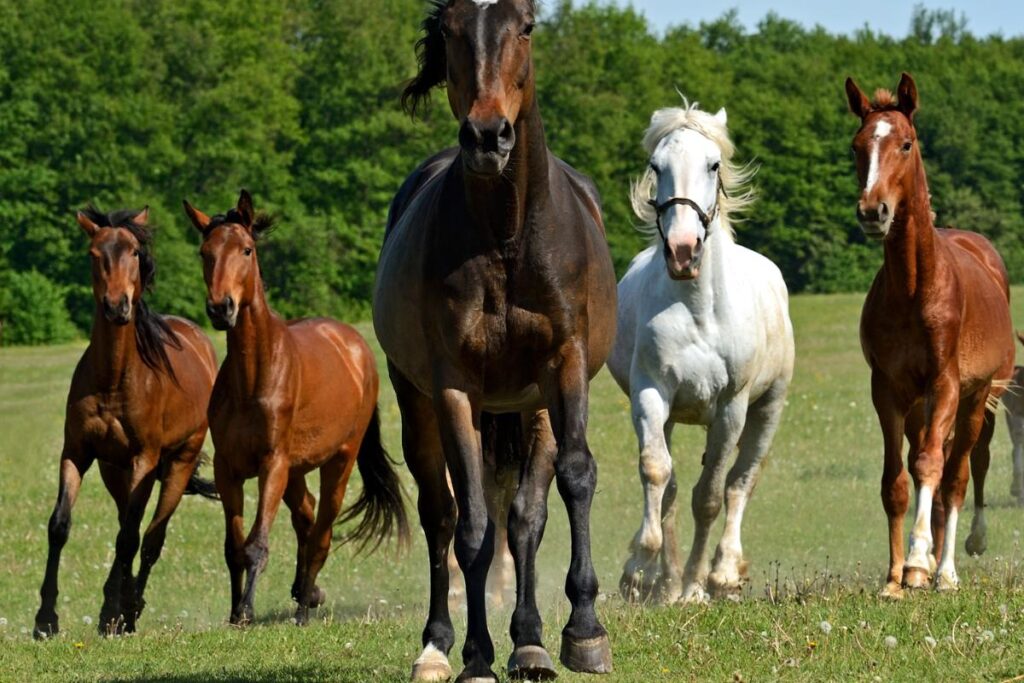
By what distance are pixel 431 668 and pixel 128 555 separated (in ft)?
15.7

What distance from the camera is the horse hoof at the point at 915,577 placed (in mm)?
8023

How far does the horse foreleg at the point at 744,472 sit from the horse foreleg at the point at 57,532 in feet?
13.0

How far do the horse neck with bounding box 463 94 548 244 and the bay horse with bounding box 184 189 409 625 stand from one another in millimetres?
4367

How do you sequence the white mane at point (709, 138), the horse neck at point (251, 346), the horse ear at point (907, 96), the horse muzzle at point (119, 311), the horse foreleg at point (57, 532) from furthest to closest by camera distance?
the horse neck at point (251, 346), the horse muzzle at point (119, 311), the horse foreleg at point (57, 532), the white mane at point (709, 138), the horse ear at point (907, 96)

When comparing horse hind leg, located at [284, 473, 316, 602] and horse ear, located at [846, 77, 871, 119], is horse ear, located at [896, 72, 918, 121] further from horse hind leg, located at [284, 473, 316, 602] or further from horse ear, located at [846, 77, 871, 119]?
horse hind leg, located at [284, 473, 316, 602]

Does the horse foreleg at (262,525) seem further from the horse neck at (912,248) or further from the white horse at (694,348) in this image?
the horse neck at (912,248)

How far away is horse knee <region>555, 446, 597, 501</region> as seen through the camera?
576 centimetres

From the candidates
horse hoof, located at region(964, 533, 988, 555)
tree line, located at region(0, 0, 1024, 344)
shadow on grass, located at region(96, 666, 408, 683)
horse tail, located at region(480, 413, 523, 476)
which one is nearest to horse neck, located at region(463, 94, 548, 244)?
shadow on grass, located at region(96, 666, 408, 683)

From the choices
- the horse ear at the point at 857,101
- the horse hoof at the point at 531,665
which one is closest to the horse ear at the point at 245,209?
the horse ear at the point at 857,101

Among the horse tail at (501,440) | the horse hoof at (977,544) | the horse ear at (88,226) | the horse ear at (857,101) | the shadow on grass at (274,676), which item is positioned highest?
the horse ear at (857,101)

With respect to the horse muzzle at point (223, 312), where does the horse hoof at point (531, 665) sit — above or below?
below

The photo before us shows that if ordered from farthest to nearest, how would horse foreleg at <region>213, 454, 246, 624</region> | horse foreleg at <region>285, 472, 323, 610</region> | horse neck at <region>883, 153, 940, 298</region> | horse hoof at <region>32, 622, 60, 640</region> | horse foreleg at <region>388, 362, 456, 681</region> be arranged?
1. horse foreleg at <region>285, 472, 323, 610</region>
2. horse foreleg at <region>213, 454, 246, 624</region>
3. horse hoof at <region>32, 622, 60, 640</region>
4. horse neck at <region>883, 153, 940, 298</region>
5. horse foreleg at <region>388, 362, 456, 681</region>

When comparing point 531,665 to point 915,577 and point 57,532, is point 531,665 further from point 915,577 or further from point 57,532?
point 57,532

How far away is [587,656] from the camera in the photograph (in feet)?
18.2
